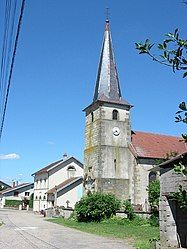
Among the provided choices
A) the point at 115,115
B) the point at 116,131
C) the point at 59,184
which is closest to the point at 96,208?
the point at 116,131

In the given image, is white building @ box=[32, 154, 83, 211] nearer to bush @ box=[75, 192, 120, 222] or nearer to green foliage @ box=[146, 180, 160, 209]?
bush @ box=[75, 192, 120, 222]

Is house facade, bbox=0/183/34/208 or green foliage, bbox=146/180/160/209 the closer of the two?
green foliage, bbox=146/180/160/209

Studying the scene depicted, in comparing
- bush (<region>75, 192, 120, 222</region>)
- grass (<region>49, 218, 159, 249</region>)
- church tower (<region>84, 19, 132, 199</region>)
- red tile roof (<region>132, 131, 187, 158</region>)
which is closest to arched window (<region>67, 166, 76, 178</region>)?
church tower (<region>84, 19, 132, 199</region>)

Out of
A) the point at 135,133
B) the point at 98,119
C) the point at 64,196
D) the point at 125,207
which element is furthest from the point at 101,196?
the point at 64,196

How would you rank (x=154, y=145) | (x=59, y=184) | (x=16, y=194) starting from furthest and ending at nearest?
(x=16, y=194) < (x=59, y=184) < (x=154, y=145)

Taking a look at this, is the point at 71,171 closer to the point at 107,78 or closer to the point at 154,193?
the point at 107,78

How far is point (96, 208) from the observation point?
28094 millimetres

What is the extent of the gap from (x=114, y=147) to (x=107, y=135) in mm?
1506

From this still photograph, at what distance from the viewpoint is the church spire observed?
39312 millimetres

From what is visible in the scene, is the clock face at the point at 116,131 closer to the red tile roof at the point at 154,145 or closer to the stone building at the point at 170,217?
the red tile roof at the point at 154,145

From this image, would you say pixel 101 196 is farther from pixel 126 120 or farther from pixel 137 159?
pixel 126 120

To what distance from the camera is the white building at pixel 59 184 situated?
46.0 m

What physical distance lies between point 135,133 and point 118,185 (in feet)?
26.5

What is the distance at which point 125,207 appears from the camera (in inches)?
1129
